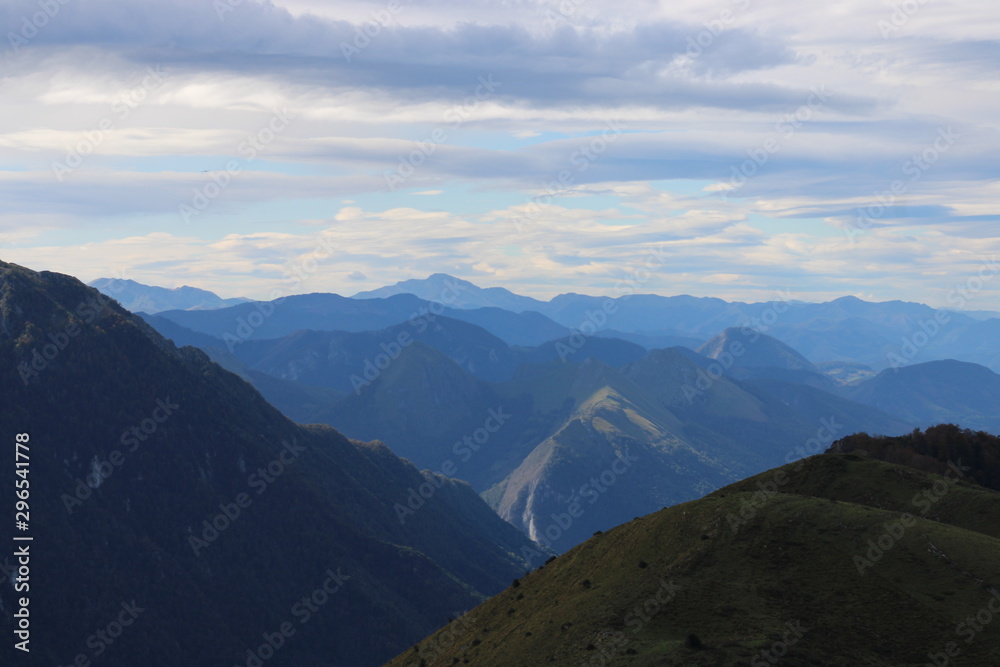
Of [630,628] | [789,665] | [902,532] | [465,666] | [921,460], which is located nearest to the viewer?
[789,665]

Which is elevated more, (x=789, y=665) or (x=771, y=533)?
(x=771, y=533)

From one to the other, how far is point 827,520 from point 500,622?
50335 millimetres

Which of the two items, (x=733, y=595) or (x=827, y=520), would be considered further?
(x=827, y=520)

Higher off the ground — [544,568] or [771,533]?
[771,533]

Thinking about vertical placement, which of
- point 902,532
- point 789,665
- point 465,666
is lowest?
point 465,666

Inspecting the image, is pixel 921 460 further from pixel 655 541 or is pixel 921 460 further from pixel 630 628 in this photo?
pixel 630 628

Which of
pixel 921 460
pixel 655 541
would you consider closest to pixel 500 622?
pixel 655 541

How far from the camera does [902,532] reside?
357 ft

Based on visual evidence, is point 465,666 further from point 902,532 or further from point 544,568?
point 902,532

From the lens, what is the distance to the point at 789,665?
8631 cm

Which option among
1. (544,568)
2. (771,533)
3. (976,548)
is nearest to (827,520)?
(771,533)

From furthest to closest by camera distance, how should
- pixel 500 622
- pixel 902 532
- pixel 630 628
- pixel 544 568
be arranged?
pixel 544 568 < pixel 500 622 < pixel 902 532 < pixel 630 628

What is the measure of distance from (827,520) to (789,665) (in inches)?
1223

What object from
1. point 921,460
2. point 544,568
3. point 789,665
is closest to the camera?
point 789,665
